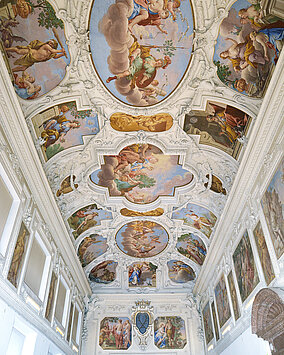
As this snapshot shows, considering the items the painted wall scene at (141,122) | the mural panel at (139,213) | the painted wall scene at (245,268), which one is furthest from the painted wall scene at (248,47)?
the mural panel at (139,213)

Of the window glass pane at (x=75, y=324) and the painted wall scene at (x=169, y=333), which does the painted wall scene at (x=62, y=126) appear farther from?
the painted wall scene at (x=169, y=333)

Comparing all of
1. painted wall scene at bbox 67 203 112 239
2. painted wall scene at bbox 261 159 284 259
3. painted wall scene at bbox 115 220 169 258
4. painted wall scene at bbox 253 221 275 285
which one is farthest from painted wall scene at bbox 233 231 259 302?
painted wall scene at bbox 67 203 112 239

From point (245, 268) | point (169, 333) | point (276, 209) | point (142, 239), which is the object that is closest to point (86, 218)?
point (142, 239)

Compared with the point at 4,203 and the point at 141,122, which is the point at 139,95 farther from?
the point at 4,203

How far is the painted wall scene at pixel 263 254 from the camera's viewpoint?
9016 millimetres

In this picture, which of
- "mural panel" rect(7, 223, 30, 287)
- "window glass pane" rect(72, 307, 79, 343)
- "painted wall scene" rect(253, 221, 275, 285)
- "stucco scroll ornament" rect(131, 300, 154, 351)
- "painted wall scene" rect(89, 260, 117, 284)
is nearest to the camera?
"mural panel" rect(7, 223, 30, 287)

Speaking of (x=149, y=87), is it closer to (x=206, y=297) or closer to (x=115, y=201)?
(x=115, y=201)

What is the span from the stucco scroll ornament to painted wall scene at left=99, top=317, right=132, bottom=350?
507 millimetres

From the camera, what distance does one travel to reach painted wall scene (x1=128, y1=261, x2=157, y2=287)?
22.2 m

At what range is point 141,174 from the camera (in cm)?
1475

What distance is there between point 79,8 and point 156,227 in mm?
12937

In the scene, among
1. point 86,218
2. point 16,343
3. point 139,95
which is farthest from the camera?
point 86,218

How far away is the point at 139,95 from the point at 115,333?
17376 millimetres

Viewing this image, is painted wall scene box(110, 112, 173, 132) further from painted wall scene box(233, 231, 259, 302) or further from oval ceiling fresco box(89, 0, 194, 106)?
painted wall scene box(233, 231, 259, 302)
